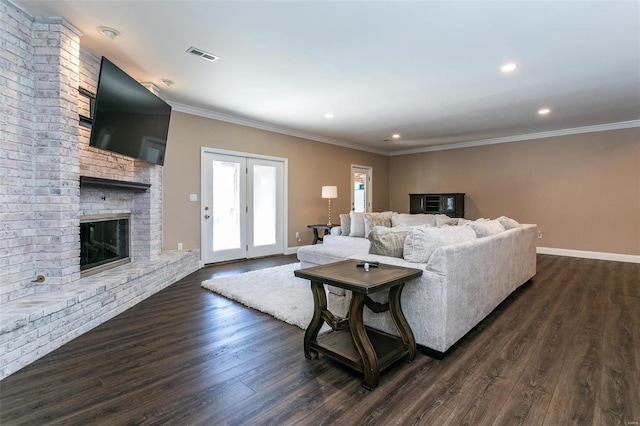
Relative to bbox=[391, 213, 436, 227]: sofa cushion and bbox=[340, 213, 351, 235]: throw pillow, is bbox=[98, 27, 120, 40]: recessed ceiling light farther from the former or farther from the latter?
bbox=[391, 213, 436, 227]: sofa cushion

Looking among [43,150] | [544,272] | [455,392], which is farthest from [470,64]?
[43,150]

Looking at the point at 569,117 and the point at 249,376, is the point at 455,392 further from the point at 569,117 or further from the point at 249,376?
the point at 569,117

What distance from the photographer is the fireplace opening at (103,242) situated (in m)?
3.23

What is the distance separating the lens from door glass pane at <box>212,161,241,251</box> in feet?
17.8

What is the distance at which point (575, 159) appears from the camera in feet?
20.4

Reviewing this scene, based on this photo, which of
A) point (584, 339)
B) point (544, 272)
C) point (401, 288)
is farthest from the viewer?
point (544, 272)

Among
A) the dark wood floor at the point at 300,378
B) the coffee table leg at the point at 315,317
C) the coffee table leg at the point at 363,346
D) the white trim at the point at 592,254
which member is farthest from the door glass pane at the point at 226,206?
the white trim at the point at 592,254

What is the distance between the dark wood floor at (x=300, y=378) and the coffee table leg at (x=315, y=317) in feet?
0.32

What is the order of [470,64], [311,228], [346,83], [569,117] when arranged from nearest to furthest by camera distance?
[470,64] < [346,83] < [569,117] < [311,228]

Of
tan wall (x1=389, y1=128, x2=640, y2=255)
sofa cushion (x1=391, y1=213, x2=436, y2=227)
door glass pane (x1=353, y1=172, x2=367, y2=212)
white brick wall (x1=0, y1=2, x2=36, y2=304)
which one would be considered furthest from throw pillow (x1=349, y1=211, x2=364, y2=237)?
white brick wall (x1=0, y1=2, x2=36, y2=304)

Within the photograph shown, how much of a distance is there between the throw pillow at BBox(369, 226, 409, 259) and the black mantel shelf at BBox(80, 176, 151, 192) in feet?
8.87

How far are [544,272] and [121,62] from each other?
A: 646 cm

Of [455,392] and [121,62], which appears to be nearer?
[455,392]

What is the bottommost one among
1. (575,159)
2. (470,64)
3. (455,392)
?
(455,392)
